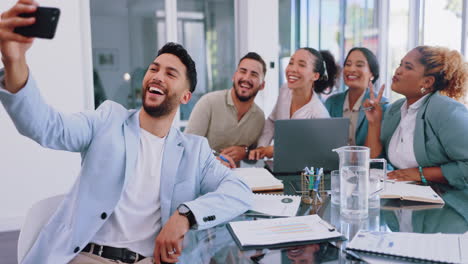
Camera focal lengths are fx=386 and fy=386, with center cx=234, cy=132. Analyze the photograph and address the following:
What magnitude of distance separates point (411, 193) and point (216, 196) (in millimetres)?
768

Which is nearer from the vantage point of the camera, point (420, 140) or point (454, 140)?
point (454, 140)

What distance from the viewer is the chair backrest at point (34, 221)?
130cm

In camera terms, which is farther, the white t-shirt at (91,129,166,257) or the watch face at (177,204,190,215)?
the white t-shirt at (91,129,166,257)

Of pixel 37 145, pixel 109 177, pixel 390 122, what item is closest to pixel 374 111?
pixel 390 122

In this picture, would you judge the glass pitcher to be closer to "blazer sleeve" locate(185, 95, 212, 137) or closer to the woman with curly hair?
the woman with curly hair

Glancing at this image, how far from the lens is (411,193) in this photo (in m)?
1.50

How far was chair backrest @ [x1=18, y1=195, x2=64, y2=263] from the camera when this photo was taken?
1.30m

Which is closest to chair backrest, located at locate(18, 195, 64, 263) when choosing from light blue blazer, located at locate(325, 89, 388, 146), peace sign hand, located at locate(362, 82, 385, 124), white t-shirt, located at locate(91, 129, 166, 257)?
white t-shirt, located at locate(91, 129, 166, 257)

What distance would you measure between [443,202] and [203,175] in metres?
0.90

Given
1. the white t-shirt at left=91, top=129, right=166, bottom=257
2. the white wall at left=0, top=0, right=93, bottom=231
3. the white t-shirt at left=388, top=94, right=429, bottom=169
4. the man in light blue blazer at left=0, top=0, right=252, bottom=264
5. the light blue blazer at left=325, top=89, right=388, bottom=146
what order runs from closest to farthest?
1. the man in light blue blazer at left=0, top=0, right=252, bottom=264
2. the white t-shirt at left=91, top=129, right=166, bottom=257
3. the white t-shirt at left=388, top=94, right=429, bottom=169
4. the light blue blazer at left=325, top=89, right=388, bottom=146
5. the white wall at left=0, top=0, right=93, bottom=231

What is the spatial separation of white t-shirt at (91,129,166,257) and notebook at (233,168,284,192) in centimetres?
41

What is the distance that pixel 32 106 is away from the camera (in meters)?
1.08

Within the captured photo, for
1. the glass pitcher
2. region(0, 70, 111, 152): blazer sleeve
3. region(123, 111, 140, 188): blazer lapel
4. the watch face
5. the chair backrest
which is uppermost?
region(0, 70, 111, 152): blazer sleeve

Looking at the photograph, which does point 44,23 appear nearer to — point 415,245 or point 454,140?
point 415,245
